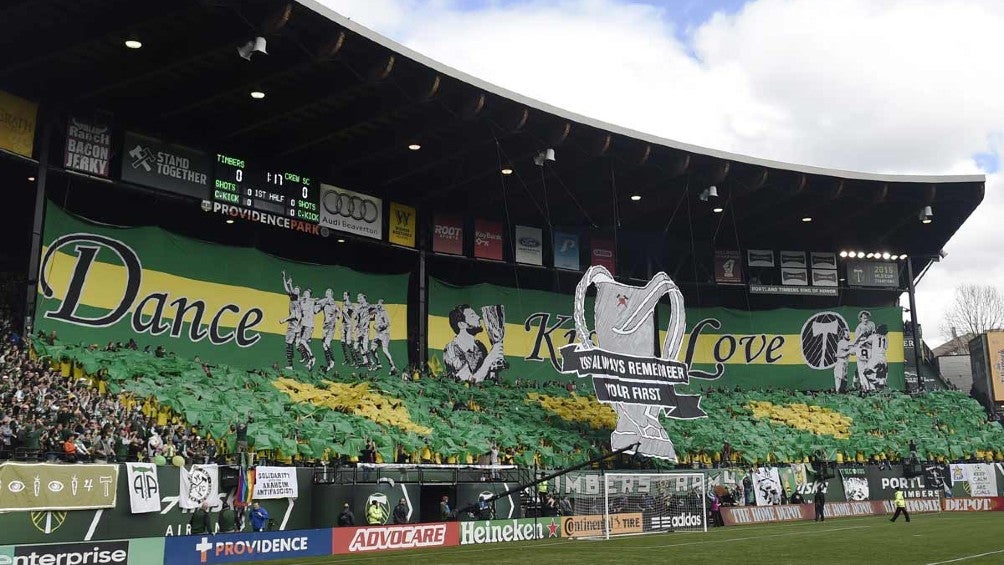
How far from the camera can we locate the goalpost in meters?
30.7

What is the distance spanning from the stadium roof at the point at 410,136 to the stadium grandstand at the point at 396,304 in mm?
144

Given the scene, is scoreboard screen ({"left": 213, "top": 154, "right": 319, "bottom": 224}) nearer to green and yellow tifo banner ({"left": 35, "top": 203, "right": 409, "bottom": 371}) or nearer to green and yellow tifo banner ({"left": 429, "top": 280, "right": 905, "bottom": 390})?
green and yellow tifo banner ({"left": 35, "top": 203, "right": 409, "bottom": 371})

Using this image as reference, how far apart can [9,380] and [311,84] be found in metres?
13.6

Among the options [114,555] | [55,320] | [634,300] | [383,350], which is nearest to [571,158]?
[634,300]

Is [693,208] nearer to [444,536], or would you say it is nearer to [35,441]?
[444,536]

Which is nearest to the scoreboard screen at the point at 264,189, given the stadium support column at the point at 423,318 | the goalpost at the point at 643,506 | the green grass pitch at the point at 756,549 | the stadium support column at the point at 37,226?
the stadium support column at the point at 37,226

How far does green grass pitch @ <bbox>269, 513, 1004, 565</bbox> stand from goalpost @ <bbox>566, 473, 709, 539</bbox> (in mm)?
1703

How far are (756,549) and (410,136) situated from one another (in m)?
21.8

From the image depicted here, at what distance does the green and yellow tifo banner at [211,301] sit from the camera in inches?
1256

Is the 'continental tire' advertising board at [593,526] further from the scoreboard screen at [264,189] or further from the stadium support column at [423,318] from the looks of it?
the scoreboard screen at [264,189]

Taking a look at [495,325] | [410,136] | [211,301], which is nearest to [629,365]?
[495,325]

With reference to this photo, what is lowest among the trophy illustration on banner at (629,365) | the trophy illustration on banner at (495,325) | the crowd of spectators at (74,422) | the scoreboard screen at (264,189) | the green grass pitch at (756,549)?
the green grass pitch at (756,549)

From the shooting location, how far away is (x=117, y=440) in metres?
24.2

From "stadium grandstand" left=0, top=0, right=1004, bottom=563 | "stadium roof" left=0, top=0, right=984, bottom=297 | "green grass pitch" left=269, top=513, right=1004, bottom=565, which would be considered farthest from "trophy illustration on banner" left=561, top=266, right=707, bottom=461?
"green grass pitch" left=269, top=513, right=1004, bottom=565
